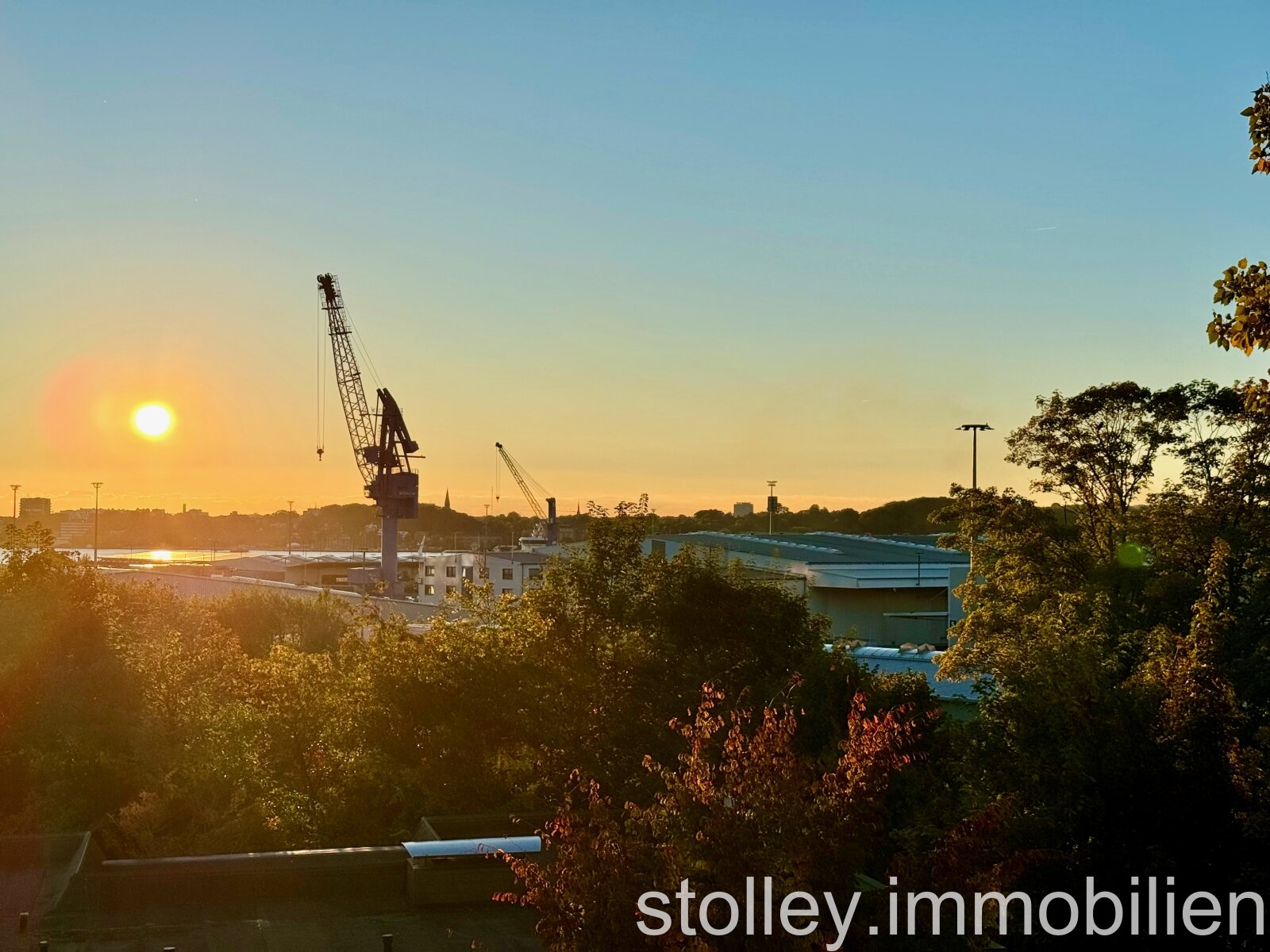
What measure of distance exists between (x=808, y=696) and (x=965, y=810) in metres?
9.49

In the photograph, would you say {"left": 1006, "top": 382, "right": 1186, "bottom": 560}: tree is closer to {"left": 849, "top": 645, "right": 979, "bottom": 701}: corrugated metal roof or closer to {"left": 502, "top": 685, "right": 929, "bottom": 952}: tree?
{"left": 849, "top": 645, "right": 979, "bottom": 701}: corrugated metal roof

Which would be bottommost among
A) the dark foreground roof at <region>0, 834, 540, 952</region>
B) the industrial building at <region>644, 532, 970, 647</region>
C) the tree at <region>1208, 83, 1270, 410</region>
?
the dark foreground roof at <region>0, 834, 540, 952</region>

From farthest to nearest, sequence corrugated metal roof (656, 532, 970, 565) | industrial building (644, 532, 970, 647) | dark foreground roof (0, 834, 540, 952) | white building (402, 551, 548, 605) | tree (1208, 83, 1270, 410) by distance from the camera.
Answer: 1. white building (402, 551, 548, 605)
2. corrugated metal roof (656, 532, 970, 565)
3. industrial building (644, 532, 970, 647)
4. dark foreground roof (0, 834, 540, 952)
5. tree (1208, 83, 1270, 410)

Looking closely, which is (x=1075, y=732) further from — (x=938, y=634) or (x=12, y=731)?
(x=938, y=634)

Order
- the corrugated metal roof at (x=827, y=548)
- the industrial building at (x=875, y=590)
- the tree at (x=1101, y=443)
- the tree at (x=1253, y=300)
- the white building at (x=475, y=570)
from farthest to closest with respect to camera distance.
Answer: the white building at (x=475, y=570) < the corrugated metal roof at (x=827, y=548) < the industrial building at (x=875, y=590) < the tree at (x=1101, y=443) < the tree at (x=1253, y=300)

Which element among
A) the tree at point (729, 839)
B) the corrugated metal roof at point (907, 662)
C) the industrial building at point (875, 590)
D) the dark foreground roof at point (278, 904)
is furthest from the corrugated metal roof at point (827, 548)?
the tree at point (729, 839)

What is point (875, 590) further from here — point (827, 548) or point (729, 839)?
point (729, 839)

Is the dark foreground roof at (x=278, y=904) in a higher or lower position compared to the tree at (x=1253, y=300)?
lower

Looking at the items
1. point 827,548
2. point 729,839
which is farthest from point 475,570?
point 729,839

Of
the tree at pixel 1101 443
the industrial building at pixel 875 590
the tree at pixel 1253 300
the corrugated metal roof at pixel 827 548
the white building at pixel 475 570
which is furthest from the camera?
the white building at pixel 475 570

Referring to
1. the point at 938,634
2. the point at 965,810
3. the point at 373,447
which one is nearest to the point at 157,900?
the point at 965,810

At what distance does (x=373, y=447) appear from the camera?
108 m

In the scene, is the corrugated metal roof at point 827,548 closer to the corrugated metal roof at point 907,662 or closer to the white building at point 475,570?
the corrugated metal roof at point 907,662

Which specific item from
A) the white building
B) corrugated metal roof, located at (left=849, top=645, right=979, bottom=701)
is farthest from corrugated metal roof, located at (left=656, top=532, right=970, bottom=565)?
the white building
